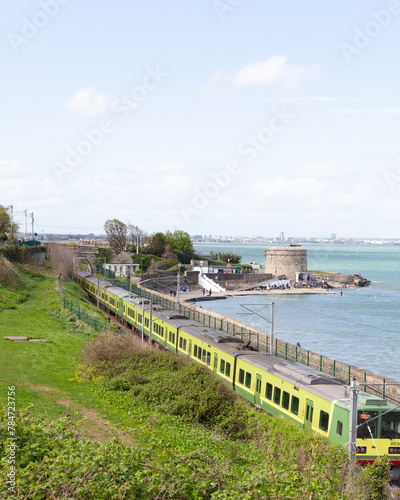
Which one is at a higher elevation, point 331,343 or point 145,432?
point 145,432

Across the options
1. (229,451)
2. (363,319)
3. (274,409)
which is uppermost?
(229,451)

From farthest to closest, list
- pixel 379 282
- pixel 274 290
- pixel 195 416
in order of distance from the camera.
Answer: pixel 379 282, pixel 274 290, pixel 195 416

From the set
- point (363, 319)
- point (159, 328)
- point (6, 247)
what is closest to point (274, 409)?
point (159, 328)

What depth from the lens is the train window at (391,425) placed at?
1319 cm

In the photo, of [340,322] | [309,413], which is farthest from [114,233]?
[309,413]

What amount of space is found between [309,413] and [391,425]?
8.25 feet

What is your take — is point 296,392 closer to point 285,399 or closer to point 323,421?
point 285,399

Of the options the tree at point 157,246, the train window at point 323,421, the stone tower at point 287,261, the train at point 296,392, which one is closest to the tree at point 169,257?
the tree at point 157,246

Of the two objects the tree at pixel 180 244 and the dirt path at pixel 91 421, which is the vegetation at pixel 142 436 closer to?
the dirt path at pixel 91 421

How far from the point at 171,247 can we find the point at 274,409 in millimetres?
91294

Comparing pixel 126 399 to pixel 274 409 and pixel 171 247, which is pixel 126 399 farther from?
pixel 171 247

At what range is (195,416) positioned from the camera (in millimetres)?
15023

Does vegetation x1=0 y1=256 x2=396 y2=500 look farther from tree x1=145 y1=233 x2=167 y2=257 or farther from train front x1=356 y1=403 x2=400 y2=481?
tree x1=145 y1=233 x2=167 y2=257

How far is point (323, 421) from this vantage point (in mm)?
14172
